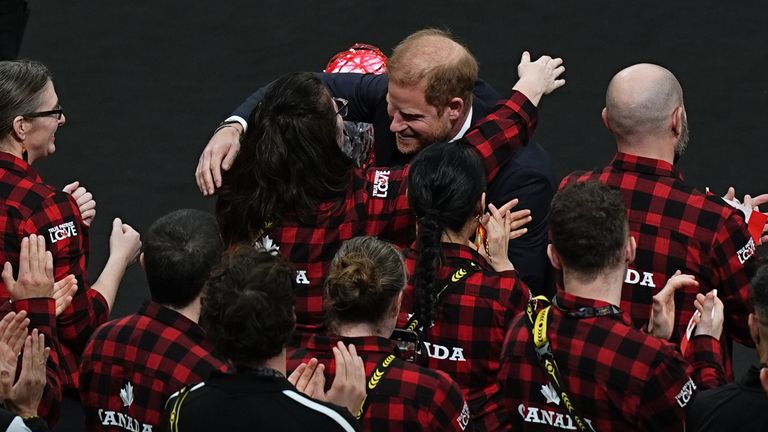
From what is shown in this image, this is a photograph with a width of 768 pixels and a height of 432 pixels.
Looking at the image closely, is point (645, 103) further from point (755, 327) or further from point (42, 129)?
point (42, 129)

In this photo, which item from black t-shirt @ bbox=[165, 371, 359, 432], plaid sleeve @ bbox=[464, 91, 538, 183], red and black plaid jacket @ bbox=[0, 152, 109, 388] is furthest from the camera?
plaid sleeve @ bbox=[464, 91, 538, 183]

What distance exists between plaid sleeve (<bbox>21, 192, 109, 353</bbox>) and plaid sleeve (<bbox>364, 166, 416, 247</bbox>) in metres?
0.97

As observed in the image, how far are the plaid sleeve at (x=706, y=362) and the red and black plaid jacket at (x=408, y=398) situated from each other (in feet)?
2.16

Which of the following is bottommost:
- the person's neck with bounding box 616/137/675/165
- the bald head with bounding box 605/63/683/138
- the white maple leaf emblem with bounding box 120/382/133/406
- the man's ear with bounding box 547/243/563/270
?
the white maple leaf emblem with bounding box 120/382/133/406

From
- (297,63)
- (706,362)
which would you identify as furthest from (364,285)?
(297,63)

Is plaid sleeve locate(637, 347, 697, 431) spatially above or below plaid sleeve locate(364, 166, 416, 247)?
below

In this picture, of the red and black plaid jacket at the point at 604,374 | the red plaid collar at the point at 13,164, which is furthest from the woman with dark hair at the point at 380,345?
the red plaid collar at the point at 13,164

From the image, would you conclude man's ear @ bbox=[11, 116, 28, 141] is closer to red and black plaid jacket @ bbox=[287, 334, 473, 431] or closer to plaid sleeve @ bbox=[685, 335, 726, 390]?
red and black plaid jacket @ bbox=[287, 334, 473, 431]

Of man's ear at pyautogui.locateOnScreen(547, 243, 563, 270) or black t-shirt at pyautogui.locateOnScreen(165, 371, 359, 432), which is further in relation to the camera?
man's ear at pyautogui.locateOnScreen(547, 243, 563, 270)

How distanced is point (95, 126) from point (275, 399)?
547cm

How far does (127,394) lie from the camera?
13.0 feet

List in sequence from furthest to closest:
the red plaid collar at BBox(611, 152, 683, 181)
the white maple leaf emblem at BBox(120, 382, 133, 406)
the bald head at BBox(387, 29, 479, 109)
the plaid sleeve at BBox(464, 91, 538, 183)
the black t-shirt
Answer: the bald head at BBox(387, 29, 479, 109) → the plaid sleeve at BBox(464, 91, 538, 183) → the red plaid collar at BBox(611, 152, 683, 181) → the white maple leaf emblem at BBox(120, 382, 133, 406) → the black t-shirt

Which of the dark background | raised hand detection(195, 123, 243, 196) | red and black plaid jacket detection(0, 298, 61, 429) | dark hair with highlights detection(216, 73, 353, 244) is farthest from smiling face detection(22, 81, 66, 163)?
the dark background

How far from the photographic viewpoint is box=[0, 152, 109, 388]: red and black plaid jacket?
4.41 meters
